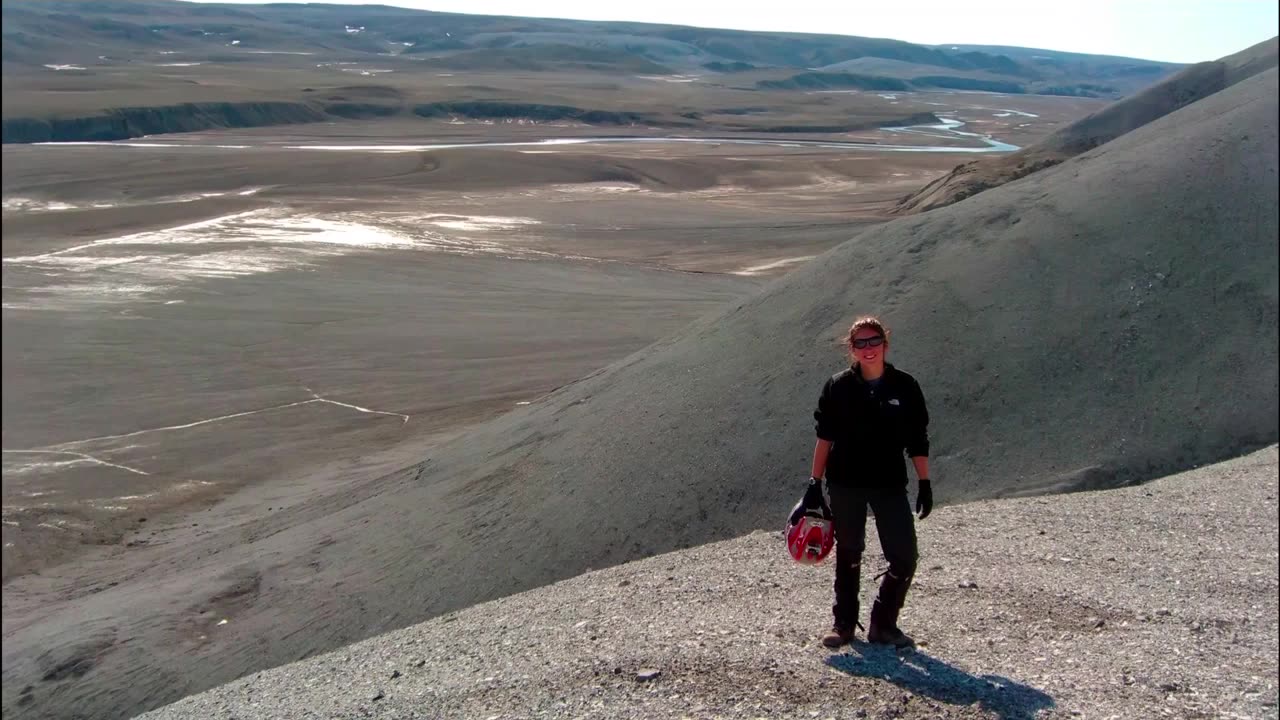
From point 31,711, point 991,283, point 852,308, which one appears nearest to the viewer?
point 31,711

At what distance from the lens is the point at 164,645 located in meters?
8.89

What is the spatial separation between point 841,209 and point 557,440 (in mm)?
24454

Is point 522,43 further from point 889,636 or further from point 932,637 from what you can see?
point 889,636

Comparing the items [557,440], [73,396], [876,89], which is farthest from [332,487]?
[876,89]

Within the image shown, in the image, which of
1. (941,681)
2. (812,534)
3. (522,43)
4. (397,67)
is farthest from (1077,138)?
(522,43)

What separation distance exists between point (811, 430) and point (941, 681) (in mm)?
4058

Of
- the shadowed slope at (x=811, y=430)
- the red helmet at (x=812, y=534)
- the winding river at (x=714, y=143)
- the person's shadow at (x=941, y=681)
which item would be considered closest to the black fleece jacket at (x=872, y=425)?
the red helmet at (x=812, y=534)

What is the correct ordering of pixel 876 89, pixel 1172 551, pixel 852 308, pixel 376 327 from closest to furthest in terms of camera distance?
pixel 1172 551 → pixel 852 308 → pixel 376 327 → pixel 876 89

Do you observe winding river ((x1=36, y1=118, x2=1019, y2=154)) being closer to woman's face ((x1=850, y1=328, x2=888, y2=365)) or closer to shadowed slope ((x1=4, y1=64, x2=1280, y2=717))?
shadowed slope ((x1=4, y1=64, x2=1280, y2=717))

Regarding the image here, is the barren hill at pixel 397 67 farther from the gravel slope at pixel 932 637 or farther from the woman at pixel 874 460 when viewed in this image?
the woman at pixel 874 460

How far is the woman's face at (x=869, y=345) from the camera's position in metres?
4.77

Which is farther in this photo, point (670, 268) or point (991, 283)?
point (670, 268)

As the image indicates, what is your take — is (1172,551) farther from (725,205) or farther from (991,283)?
(725,205)

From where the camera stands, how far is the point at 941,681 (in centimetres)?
473
